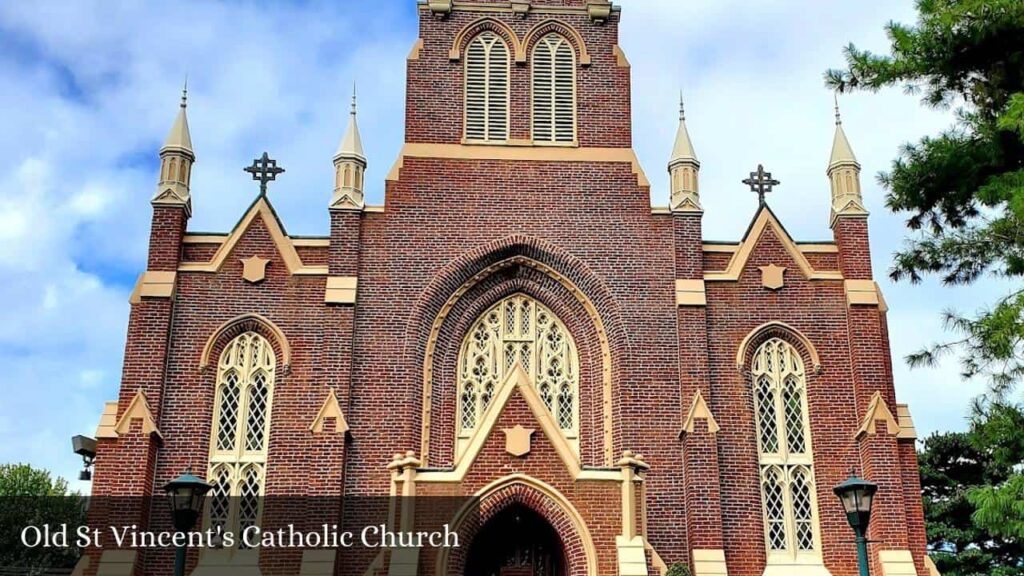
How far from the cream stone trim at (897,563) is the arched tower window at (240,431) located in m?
11.2

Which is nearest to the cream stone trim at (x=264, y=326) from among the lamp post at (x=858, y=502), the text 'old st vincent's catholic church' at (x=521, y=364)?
the text 'old st vincent's catholic church' at (x=521, y=364)

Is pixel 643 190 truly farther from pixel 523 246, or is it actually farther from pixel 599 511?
pixel 599 511

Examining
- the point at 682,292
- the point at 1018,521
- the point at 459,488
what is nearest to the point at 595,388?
the point at 682,292

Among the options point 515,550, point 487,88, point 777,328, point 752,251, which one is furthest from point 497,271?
point 777,328

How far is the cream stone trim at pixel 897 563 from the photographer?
20.0 metres

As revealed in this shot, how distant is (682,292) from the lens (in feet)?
72.5

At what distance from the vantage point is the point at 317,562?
1980 centimetres

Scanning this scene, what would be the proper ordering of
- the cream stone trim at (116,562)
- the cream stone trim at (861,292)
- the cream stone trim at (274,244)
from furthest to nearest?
the cream stone trim at (274,244) → the cream stone trim at (861,292) → the cream stone trim at (116,562)

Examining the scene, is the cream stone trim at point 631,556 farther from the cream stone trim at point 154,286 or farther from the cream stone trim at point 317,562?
the cream stone trim at point 154,286

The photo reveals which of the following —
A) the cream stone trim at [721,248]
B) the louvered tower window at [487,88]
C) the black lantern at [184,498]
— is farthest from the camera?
the louvered tower window at [487,88]

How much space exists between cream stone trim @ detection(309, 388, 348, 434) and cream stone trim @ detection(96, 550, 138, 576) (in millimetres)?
3758

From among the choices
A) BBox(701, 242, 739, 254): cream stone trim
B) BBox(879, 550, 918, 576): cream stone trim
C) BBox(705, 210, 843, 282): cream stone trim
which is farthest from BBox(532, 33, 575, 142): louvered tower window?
BBox(879, 550, 918, 576): cream stone trim

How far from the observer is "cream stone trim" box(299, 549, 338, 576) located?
64.6ft

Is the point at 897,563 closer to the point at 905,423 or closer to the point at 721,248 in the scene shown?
the point at 905,423
